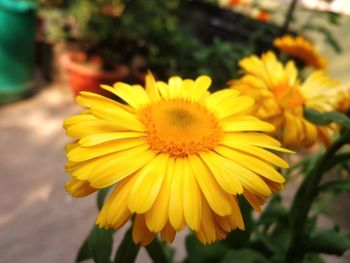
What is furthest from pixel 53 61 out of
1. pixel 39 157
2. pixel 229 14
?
pixel 229 14

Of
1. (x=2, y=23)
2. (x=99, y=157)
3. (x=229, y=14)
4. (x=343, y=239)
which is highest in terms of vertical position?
(x=2, y=23)

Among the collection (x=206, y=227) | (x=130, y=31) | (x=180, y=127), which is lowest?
(x=206, y=227)

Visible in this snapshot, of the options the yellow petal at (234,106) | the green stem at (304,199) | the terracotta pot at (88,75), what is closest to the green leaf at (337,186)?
the green stem at (304,199)

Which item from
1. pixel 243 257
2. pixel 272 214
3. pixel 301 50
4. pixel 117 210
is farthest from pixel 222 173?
pixel 301 50

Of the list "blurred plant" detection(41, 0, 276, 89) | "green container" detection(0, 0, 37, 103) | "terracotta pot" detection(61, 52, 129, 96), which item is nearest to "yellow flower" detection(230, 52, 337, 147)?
"blurred plant" detection(41, 0, 276, 89)

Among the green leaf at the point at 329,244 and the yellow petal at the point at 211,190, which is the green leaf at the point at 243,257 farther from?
the yellow petal at the point at 211,190

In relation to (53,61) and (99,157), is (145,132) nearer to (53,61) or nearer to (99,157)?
(99,157)

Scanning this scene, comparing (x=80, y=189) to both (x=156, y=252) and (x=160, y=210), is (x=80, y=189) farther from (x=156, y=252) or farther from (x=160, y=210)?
(x=156, y=252)
